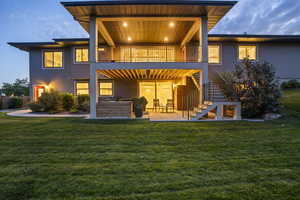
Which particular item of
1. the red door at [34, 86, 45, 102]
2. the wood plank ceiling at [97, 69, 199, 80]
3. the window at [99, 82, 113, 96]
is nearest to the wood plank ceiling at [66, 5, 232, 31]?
the wood plank ceiling at [97, 69, 199, 80]

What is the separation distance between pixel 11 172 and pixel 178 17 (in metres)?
9.03

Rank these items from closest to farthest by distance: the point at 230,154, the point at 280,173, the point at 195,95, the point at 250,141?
the point at 280,173 → the point at 230,154 → the point at 250,141 → the point at 195,95

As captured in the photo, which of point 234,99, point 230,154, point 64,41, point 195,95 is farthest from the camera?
point 64,41

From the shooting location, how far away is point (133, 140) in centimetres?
448

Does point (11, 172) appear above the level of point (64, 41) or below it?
below

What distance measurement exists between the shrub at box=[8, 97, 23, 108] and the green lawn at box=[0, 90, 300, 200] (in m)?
11.9

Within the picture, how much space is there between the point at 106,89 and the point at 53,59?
5.29 metres

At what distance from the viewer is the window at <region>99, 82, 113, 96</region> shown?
13.2 metres

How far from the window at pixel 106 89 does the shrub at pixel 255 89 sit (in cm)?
890

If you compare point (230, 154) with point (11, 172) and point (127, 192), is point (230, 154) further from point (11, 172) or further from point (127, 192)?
point (11, 172)

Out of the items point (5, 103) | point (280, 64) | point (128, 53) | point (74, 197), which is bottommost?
point (74, 197)

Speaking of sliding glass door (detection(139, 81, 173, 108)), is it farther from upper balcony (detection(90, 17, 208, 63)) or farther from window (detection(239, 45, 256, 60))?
window (detection(239, 45, 256, 60))

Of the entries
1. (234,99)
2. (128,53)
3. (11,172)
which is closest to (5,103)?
(128,53)

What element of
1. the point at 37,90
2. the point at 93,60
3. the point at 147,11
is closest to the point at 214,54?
the point at 147,11
